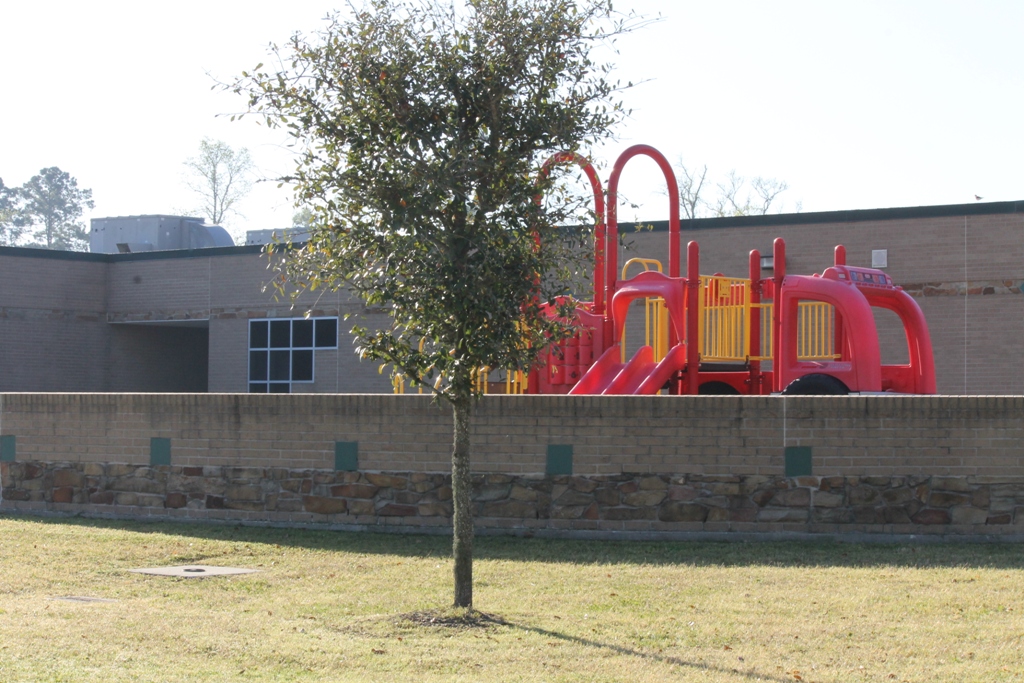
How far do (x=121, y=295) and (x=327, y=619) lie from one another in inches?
956

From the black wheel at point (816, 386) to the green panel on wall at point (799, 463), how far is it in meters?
2.43

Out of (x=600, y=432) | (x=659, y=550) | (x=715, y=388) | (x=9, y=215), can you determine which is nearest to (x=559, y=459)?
(x=600, y=432)

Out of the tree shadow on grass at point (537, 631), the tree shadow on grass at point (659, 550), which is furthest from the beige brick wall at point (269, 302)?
the tree shadow on grass at point (537, 631)

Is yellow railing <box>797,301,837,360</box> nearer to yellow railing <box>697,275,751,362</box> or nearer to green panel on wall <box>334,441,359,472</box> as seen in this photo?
yellow railing <box>697,275,751,362</box>

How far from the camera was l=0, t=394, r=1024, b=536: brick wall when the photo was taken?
1128 cm

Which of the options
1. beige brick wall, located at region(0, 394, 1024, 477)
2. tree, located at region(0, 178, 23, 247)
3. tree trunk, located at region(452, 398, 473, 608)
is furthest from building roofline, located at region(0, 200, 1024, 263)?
tree, located at region(0, 178, 23, 247)

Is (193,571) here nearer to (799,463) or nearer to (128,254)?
(799,463)

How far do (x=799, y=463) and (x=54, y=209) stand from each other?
9969 centimetres

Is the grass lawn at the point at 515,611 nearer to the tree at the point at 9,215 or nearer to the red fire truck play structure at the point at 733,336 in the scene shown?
the red fire truck play structure at the point at 733,336

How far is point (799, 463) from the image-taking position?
37.7 ft

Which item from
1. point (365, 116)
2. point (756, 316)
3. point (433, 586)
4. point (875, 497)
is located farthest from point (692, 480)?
point (365, 116)

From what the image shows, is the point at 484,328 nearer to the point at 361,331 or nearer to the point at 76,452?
the point at 361,331

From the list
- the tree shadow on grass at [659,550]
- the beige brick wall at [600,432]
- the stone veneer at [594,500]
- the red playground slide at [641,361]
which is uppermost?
the red playground slide at [641,361]

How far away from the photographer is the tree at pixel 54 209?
324ft
